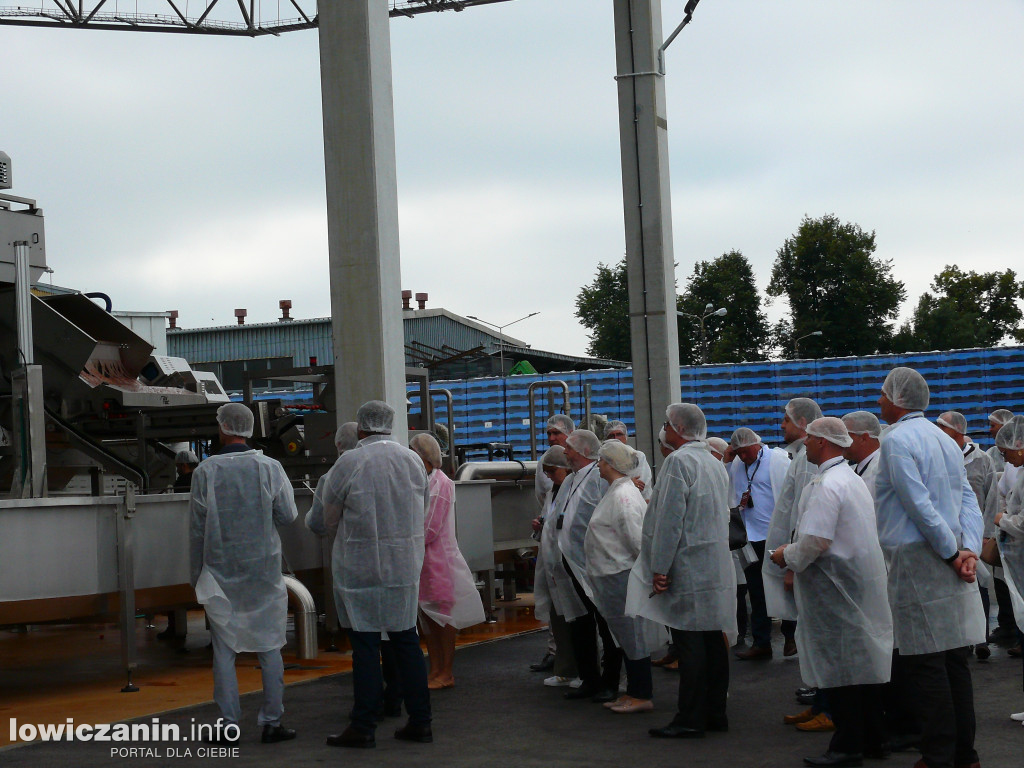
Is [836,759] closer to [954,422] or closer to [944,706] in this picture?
[944,706]

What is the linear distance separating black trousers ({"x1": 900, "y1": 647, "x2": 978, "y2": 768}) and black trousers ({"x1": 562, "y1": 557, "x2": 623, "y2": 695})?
2.52 metres

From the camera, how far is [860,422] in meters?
6.14

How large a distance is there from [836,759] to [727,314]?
6438cm

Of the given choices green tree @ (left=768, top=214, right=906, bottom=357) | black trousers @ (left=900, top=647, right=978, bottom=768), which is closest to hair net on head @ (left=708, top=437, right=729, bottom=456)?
black trousers @ (left=900, top=647, right=978, bottom=768)

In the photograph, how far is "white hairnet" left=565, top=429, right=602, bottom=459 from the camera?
777cm

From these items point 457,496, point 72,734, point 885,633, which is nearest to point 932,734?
A: point 885,633

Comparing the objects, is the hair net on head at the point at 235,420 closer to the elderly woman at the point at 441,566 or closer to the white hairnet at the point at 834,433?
the elderly woman at the point at 441,566

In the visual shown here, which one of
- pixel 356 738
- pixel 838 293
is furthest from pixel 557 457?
pixel 838 293

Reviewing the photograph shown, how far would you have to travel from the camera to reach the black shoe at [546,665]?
8.85 metres

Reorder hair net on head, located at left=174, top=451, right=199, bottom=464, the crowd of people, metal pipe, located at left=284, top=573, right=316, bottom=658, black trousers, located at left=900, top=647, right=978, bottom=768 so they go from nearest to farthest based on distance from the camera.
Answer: black trousers, located at left=900, top=647, right=978, bottom=768 → the crowd of people → metal pipe, located at left=284, top=573, right=316, bottom=658 → hair net on head, located at left=174, top=451, right=199, bottom=464

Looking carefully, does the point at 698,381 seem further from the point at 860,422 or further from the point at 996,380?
the point at 860,422

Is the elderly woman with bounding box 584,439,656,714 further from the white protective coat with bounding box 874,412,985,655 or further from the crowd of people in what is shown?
the white protective coat with bounding box 874,412,985,655

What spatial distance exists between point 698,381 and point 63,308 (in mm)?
12392

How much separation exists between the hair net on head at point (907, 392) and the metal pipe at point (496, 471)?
6970mm
